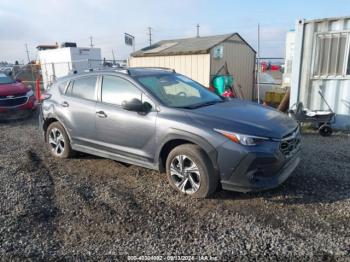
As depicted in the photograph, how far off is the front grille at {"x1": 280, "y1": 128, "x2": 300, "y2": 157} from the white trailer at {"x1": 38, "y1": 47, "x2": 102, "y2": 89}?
55.7 ft

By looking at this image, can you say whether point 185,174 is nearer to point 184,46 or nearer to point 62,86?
point 62,86

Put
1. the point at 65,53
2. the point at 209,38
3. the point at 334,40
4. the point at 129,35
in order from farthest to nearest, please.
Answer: the point at 65,53
the point at 129,35
the point at 209,38
the point at 334,40

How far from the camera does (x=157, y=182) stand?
15.1ft

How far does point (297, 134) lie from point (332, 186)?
86cm

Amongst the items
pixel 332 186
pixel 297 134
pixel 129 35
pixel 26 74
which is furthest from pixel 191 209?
pixel 26 74

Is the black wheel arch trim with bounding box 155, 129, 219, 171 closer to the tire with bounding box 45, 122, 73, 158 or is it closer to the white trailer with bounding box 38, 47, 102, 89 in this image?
the tire with bounding box 45, 122, 73, 158

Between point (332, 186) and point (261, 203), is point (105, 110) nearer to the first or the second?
point (261, 203)

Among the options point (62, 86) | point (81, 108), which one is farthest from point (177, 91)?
point (62, 86)

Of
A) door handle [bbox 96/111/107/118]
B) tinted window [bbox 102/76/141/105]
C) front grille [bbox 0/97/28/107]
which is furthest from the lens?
front grille [bbox 0/97/28/107]

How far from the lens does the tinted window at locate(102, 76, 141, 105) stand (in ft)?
15.0

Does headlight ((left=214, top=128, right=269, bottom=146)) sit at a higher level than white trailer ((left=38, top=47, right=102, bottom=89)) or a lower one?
lower

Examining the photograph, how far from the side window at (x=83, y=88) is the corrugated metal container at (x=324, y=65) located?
5.46 m

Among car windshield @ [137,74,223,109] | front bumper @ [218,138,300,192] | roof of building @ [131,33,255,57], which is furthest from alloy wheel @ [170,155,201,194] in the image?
roof of building @ [131,33,255,57]

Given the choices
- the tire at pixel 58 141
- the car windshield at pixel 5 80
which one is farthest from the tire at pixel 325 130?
the car windshield at pixel 5 80
